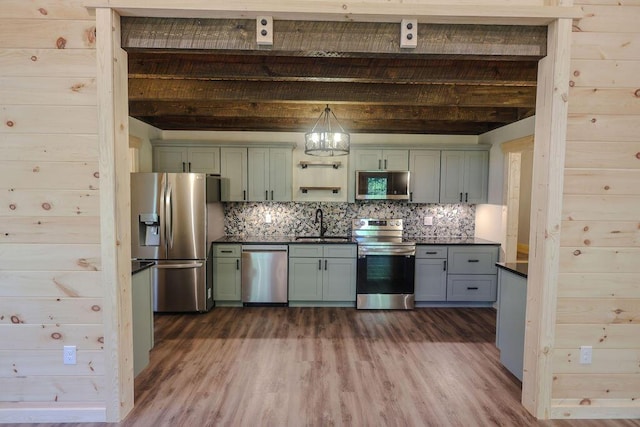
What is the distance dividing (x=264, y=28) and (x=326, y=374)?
8.29 feet

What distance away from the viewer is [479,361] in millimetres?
2824

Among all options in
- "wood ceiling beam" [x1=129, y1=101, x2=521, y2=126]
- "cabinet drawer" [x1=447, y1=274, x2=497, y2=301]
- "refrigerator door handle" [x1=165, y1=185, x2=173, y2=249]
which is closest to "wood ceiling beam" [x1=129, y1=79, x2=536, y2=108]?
"wood ceiling beam" [x1=129, y1=101, x2=521, y2=126]

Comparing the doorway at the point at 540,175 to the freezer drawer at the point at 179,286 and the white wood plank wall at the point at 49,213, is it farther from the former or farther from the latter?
the freezer drawer at the point at 179,286

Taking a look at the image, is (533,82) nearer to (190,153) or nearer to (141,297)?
(141,297)

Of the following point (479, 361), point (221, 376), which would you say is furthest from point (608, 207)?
point (221, 376)

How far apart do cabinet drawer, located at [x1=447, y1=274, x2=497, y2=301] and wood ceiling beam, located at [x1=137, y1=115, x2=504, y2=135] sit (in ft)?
6.80

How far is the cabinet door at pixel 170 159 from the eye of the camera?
430 cm

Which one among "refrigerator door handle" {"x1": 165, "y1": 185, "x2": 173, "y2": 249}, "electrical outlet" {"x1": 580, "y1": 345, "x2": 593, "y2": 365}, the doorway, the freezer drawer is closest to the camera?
the doorway

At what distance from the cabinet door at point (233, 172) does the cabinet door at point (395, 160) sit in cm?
195

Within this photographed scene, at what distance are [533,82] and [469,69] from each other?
64cm

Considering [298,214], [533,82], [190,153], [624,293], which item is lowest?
[624,293]

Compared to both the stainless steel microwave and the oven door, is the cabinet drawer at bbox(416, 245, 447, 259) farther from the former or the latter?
the stainless steel microwave

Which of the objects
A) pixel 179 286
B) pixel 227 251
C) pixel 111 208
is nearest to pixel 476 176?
pixel 227 251

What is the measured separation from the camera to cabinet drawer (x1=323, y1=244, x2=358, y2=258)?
13.5 ft
